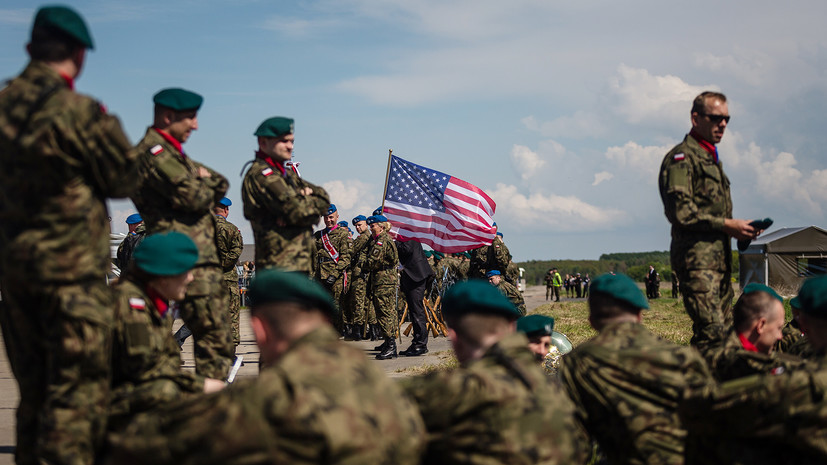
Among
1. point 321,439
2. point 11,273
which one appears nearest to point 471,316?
point 321,439

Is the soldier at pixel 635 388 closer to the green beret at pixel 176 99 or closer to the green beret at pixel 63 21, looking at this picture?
the green beret at pixel 63 21

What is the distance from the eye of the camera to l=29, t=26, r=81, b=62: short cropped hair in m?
3.66

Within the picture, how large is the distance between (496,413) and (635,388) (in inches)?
45.9

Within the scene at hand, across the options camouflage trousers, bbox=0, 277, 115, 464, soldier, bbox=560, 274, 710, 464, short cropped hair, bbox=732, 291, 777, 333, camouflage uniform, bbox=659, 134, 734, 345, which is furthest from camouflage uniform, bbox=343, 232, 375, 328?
camouflage trousers, bbox=0, 277, 115, 464

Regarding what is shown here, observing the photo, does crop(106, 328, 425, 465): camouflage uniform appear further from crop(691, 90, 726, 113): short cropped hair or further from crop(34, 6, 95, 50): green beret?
crop(691, 90, 726, 113): short cropped hair

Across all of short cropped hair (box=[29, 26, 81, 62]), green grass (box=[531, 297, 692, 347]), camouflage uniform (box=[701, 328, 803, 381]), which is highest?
short cropped hair (box=[29, 26, 81, 62])

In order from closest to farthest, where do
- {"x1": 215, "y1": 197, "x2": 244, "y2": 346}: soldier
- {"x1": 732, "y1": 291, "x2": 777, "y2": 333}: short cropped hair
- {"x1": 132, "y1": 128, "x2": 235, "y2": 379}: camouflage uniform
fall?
{"x1": 732, "y1": 291, "x2": 777, "y2": 333}: short cropped hair
{"x1": 132, "y1": 128, "x2": 235, "y2": 379}: camouflage uniform
{"x1": 215, "y1": 197, "x2": 244, "y2": 346}: soldier

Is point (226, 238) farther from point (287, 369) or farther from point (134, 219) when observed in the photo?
point (287, 369)

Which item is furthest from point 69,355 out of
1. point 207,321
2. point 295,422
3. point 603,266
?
point 603,266

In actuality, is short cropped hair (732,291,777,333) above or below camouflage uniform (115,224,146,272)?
below

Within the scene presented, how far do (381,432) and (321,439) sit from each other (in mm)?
214

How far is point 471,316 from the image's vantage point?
137 inches

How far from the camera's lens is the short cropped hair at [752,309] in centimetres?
490

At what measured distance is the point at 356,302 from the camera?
629 inches
